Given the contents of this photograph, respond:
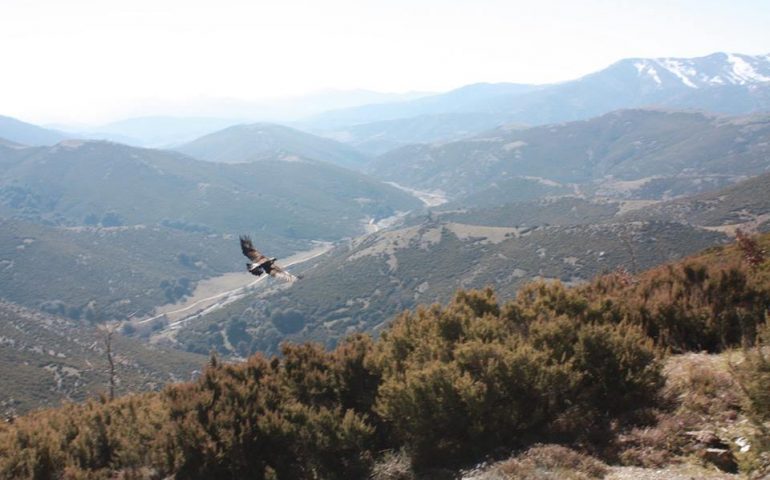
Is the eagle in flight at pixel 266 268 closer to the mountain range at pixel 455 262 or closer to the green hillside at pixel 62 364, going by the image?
the green hillside at pixel 62 364

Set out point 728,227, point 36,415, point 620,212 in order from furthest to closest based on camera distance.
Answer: point 620,212, point 728,227, point 36,415

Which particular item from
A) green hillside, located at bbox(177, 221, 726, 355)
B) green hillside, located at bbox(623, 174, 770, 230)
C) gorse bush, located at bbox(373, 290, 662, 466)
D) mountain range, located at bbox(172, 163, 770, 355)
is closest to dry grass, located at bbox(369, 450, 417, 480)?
gorse bush, located at bbox(373, 290, 662, 466)

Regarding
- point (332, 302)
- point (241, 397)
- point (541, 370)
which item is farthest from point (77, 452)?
point (332, 302)

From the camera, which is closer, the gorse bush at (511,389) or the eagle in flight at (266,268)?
the gorse bush at (511,389)

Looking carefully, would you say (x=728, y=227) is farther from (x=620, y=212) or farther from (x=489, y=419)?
(x=489, y=419)

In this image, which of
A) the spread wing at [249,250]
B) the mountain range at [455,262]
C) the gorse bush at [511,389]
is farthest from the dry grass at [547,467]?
the mountain range at [455,262]

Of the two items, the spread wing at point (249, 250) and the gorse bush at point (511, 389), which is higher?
the spread wing at point (249, 250)

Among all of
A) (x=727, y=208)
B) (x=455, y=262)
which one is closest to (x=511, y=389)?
(x=455, y=262)

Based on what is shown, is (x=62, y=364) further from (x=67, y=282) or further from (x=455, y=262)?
(x=67, y=282)

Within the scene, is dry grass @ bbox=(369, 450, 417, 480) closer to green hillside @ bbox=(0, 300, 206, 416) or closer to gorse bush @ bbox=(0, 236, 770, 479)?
gorse bush @ bbox=(0, 236, 770, 479)
